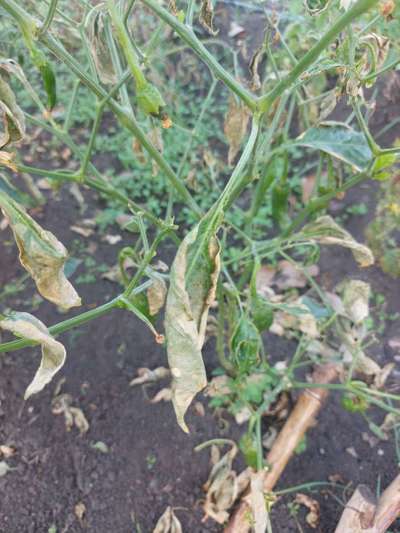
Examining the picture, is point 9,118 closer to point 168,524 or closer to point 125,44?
point 125,44

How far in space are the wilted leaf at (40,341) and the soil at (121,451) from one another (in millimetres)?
780

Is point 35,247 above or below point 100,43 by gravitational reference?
below

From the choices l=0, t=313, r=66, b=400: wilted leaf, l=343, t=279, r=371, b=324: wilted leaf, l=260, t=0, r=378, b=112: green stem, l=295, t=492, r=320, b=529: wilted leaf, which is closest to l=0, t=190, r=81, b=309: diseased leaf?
l=0, t=313, r=66, b=400: wilted leaf

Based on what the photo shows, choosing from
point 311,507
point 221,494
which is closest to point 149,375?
point 221,494

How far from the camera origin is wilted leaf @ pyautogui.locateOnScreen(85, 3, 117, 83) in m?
0.81

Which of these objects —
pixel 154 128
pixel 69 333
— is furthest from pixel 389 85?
pixel 69 333

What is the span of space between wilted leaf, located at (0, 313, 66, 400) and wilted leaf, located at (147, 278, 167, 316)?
9.5 inches

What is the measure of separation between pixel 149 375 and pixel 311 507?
57 cm

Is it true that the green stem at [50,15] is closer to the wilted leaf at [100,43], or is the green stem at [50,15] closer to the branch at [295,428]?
A: the wilted leaf at [100,43]

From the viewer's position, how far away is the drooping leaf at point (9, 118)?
64 cm

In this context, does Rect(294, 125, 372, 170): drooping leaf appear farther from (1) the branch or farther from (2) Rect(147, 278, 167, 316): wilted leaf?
(1) the branch

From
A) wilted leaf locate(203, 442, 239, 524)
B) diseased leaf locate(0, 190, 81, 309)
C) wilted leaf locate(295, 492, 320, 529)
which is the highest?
diseased leaf locate(0, 190, 81, 309)

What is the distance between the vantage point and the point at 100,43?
0.86 meters

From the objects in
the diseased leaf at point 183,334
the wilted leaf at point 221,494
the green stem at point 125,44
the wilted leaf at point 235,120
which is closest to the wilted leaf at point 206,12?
the wilted leaf at point 235,120
